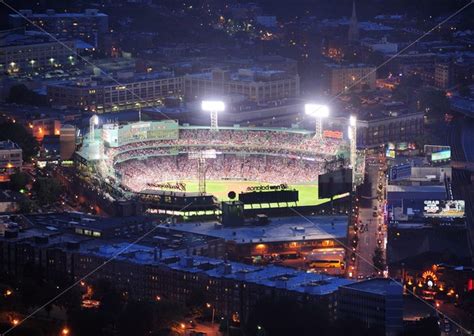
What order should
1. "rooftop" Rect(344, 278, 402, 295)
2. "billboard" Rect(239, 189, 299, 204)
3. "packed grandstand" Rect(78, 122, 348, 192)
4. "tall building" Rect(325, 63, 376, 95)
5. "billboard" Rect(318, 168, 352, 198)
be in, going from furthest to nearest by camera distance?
"tall building" Rect(325, 63, 376, 95), "packed grandstand" Rect(78, 122, 348, 192), "billboard" Rect(318, 168, 352, 198), "billboard" Rect(239, 189, 299, 204), "rooftop" Rect(344, 278, 402, 295)

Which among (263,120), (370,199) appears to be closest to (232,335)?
(370,199)

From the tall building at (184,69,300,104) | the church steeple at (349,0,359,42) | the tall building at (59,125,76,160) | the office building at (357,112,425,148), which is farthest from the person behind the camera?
the church steeple at (349,0,359,42)

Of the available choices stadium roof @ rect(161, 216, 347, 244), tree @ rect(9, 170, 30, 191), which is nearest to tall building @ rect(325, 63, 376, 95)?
tree @ rect(9, 170, 30, 191)

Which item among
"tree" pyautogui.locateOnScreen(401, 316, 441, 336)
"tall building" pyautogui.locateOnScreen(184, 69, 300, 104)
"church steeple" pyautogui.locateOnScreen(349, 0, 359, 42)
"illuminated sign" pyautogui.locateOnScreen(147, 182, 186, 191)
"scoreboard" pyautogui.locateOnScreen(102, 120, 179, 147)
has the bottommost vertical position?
"tree" pyautogui.locateOnScreen(401, 316, 441, 336)

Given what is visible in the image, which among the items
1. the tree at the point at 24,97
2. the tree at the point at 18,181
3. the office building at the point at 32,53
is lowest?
the tree at the point at 18,181

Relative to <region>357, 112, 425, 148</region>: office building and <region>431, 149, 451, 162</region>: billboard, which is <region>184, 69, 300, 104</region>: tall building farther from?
<region>431, 149, 451, 162</region>: billboard

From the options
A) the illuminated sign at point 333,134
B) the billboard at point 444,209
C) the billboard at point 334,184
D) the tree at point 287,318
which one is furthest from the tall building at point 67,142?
the tree at point 287,318

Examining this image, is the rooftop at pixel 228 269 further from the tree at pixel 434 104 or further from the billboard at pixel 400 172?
the tree at pixel 434 104
